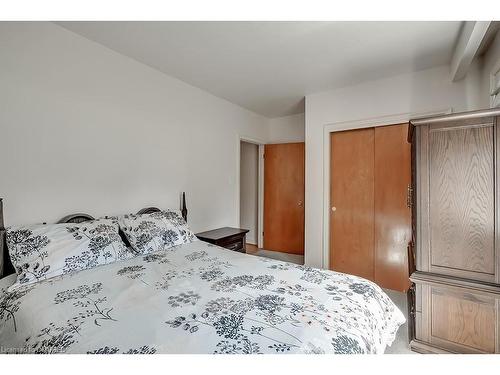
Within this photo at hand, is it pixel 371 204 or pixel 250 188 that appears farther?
pixel 250 188

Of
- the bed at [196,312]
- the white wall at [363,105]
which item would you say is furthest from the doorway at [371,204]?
the bed at [196,312]

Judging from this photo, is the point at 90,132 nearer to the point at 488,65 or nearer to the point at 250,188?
the point at 250,188

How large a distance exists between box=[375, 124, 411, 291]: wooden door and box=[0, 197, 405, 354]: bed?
1584 mm

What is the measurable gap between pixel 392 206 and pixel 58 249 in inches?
123

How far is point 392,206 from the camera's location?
2.82m

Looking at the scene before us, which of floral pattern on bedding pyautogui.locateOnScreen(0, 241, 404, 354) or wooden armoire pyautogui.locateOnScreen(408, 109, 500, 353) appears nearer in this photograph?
floral pattern on bedding pyautogui.locateOnScreen(0, 241, 404, 354)

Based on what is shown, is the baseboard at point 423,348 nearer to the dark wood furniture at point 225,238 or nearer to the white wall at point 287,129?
the dark wood furniture at point 225,238

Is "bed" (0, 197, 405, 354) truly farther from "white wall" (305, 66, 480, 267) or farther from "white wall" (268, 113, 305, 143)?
"white wall" (268, 113, 305, 143)

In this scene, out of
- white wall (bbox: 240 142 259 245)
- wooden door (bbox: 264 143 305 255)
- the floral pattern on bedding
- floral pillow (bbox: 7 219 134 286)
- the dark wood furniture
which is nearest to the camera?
the floral pattern on bedding

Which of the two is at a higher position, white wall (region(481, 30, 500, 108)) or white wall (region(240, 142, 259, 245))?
white wall (region(481, 30, 500, 108))

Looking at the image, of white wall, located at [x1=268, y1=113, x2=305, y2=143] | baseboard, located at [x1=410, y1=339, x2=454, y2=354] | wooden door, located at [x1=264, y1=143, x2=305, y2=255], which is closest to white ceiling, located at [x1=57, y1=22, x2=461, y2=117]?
white wall, located at [x1=268, y1=113, x2=305, y2=143]

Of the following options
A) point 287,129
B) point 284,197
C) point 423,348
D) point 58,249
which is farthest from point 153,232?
point 287,129

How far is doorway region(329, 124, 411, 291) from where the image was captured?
277 cm

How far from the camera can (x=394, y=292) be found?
2.76 meters
